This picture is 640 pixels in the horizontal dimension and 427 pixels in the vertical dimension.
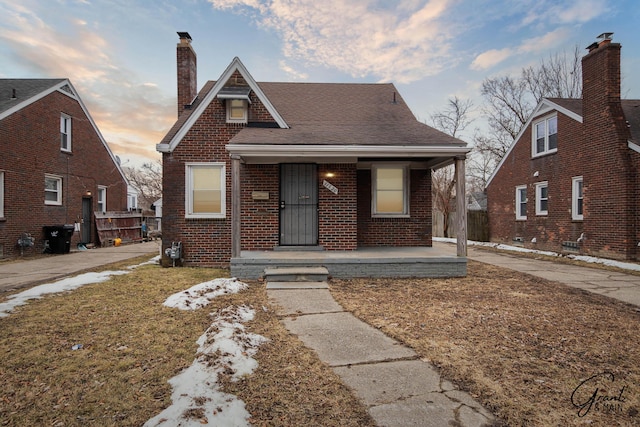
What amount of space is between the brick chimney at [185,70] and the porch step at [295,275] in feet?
20.9

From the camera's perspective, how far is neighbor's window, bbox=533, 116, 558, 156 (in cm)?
1344

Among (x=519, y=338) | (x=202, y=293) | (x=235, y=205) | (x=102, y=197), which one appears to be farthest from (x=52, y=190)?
(x=519, y=338)

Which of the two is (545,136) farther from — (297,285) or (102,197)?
(102,197)

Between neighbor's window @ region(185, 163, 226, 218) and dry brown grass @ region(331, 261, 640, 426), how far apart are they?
4.11m

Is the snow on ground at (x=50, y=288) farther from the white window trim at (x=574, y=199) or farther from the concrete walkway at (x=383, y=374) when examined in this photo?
the white window trim at (x=574, y=199)

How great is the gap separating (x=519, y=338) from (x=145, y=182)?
4513 cm

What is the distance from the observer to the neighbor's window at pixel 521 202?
15.4 metres

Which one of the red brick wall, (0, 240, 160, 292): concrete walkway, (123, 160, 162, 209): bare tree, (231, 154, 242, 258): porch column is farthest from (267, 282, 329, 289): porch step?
(123, 160, 162, 209): bare tree

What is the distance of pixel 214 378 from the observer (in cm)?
281

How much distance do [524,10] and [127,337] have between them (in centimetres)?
1685

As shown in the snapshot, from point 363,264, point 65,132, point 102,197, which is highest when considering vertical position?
point 65,132

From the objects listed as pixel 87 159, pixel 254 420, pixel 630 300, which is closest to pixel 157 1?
pixel 87 159

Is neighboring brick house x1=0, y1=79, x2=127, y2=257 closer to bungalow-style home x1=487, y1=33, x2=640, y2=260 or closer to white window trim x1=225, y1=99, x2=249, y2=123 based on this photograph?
white window trim x1=225, y1=99, x2=249, y2=123

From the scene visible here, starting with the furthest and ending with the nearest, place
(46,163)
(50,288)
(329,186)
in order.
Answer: (46,163)
(329,186)
(50,288)
